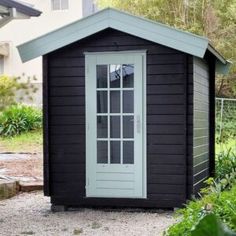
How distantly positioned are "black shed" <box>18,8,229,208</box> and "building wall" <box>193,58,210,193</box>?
26mm

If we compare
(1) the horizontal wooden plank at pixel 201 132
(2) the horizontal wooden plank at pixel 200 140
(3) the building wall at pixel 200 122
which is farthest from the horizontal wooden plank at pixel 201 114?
(2) the horizontal wooden plank at pixel 200 140

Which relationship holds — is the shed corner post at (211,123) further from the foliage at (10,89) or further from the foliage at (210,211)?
the foliage at (210,211)

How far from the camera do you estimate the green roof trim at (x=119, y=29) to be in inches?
225

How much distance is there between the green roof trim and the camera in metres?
5.73

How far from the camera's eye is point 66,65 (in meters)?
6.26

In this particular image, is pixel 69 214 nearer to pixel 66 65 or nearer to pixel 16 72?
pixel 66 65

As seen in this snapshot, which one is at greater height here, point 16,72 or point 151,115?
point 16,72

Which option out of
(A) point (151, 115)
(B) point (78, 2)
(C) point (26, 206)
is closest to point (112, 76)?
(A) point (151, 115)

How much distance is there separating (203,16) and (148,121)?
12.6m

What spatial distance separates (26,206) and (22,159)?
467 cm

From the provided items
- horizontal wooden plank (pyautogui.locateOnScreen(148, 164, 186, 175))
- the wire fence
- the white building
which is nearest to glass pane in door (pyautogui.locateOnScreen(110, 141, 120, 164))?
horizontal wooden plank (pyautogui.locateOnScreen(148, 164, 186, 175))

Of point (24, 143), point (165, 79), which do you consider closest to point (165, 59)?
point (165, 79)

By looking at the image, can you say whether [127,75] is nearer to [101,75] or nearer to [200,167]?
[101,75]

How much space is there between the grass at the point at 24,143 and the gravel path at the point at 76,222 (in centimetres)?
689
